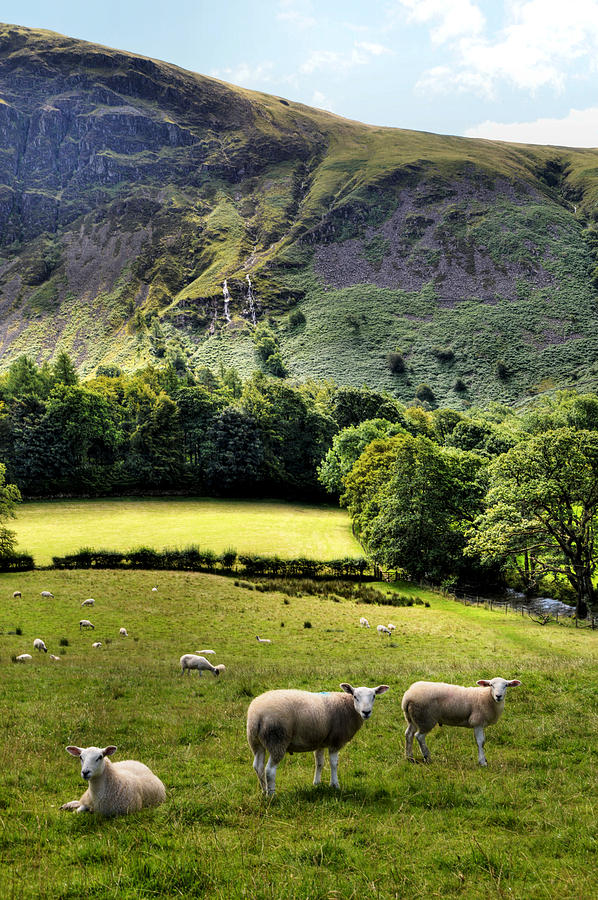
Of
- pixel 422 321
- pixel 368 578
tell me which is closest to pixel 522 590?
pixel 368 578

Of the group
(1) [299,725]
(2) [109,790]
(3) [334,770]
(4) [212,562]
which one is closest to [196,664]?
(2) [109,790]

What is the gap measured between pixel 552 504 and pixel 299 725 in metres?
33.4

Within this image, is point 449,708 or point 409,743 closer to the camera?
point 409,743

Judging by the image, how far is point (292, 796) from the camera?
7.94 metres

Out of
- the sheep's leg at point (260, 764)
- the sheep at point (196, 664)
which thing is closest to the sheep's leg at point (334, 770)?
the sheep's leg at point (260, 764)

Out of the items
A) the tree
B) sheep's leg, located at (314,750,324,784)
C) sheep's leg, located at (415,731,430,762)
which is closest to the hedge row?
the tree

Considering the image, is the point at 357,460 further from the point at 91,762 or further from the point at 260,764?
the point at 91,762

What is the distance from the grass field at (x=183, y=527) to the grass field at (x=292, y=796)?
126ft

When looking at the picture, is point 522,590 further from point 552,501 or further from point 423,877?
point 423,877

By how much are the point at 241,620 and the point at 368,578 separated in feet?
70.8

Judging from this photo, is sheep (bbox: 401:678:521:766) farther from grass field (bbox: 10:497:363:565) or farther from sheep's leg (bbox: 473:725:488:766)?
grass field (bbox: 10:497:363:565)

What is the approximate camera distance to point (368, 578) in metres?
51.3

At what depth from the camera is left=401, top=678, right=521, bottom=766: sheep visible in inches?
398

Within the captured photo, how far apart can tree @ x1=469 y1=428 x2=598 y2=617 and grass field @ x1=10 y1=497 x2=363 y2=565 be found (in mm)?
24467
